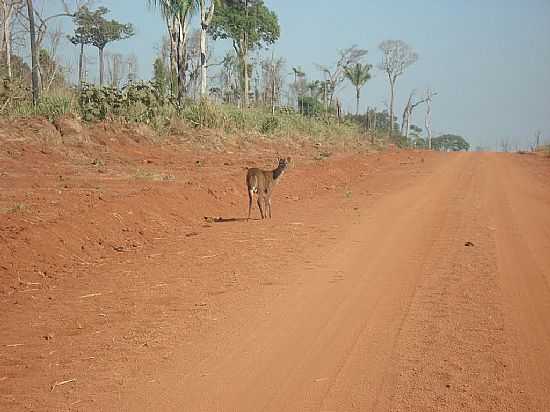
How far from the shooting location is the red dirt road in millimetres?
4309

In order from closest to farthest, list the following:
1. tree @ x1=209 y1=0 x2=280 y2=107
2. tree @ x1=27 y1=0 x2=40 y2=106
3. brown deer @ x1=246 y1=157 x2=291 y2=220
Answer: brown deer @ x1=246 y1=157 x2=291 y2=220 < tree @ x1=27 y1=0 x2=40 y2=106 < tree @ x1=209 y1=0 x2=280 y2=107

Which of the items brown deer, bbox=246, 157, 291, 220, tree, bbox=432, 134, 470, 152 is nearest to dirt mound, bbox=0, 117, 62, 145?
brown deer, bbox=246, 157, 291, 220

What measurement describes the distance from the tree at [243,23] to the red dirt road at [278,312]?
32.8 meters

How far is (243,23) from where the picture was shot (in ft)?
143

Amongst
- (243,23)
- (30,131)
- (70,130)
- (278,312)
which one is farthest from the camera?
(243,23)

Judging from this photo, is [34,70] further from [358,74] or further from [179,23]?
[358,74]

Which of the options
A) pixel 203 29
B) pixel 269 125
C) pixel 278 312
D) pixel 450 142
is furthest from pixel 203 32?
pixel 450 142

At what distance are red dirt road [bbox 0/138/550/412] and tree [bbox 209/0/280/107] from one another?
108 ft

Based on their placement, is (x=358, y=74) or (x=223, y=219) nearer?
(x=223, y=219)

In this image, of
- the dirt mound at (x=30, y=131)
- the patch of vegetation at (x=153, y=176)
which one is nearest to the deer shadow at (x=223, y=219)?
the patch of vegetation at (x=153, y=176)

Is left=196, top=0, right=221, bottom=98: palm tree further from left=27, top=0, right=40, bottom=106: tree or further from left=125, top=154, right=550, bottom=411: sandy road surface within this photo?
left=125, top=154, right=550, bottom=411: sandy road surface

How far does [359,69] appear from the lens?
193 ft

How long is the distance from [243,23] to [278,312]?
4048 centimetres

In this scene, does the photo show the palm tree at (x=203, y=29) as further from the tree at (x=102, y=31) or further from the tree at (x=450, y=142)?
the tree at (x=450, y=142)
